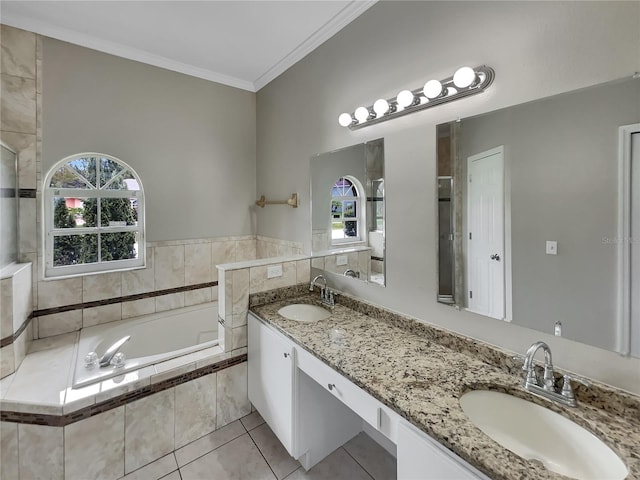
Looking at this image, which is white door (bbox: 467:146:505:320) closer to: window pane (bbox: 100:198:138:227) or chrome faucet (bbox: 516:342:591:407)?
chrome faucet (bbox: 516:342:591:407)

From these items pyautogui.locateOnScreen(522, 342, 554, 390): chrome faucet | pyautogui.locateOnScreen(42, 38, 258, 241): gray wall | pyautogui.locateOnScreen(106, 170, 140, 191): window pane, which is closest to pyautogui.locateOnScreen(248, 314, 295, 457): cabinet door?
pyautogui.locateOnScreen(522, 342, 554, 390): chrome faucet

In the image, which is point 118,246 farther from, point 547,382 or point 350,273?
point 547,382

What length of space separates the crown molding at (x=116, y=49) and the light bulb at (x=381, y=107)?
6.34 ft

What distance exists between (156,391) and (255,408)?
70 centimetres

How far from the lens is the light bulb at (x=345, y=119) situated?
188cm

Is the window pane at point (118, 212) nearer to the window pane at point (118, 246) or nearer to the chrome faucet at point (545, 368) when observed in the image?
the window pane at point (118, 246)

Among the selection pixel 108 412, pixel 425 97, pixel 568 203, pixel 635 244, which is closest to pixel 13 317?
pixel 108 412

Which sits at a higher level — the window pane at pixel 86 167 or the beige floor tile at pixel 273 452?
the window pane at pixel 86 167

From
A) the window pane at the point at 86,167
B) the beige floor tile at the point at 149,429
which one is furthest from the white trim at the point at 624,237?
the window pane at the point at 86,167

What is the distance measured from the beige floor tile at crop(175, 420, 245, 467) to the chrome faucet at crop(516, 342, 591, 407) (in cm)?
173

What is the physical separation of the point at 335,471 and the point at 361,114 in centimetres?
212

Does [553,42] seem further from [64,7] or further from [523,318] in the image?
[64,7]

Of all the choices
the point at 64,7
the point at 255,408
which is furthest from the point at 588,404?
the point at 64,7

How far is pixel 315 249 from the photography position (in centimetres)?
231
